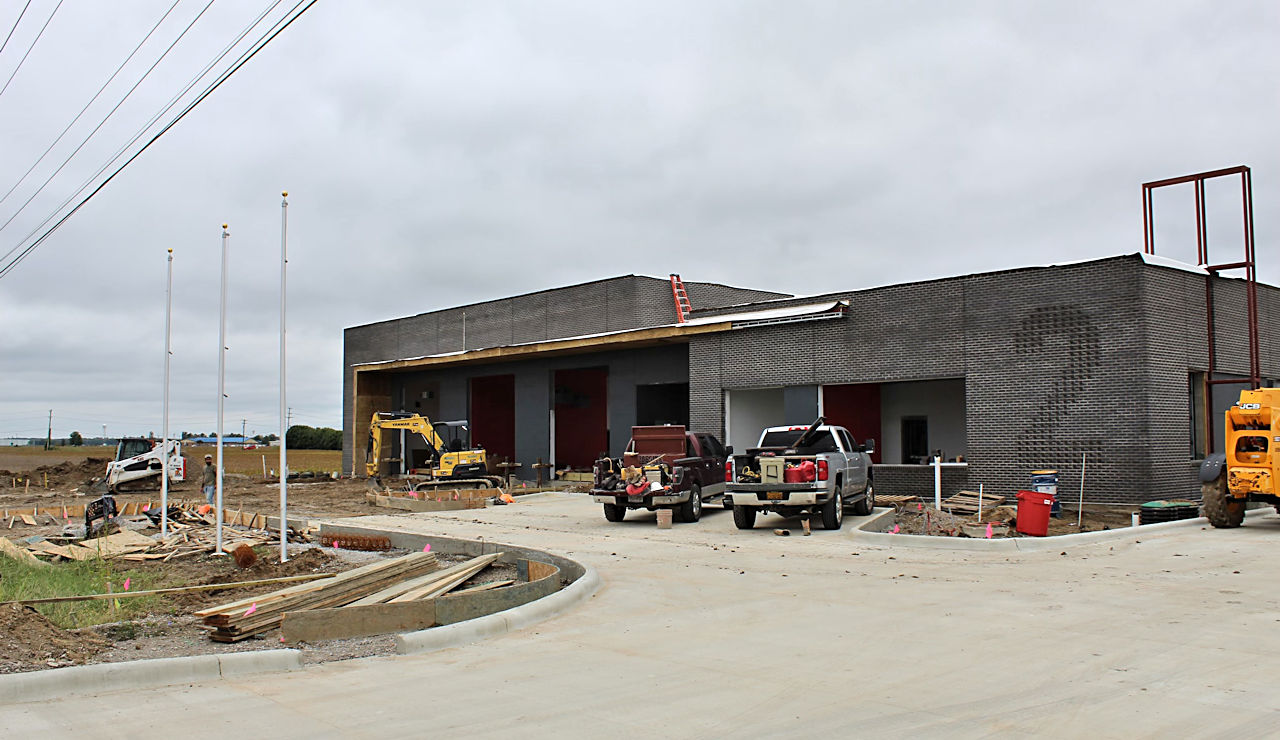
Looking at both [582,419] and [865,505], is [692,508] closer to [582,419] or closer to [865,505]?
[865,505]

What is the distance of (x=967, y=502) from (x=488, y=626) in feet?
49.4

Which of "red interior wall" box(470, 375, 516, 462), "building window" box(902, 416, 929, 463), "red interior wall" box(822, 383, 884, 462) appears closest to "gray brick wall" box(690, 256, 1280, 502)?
"red interior wall" box(822, 383, 884, 462)

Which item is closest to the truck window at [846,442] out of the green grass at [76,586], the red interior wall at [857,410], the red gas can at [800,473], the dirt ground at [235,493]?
the red gas can at [800,473]

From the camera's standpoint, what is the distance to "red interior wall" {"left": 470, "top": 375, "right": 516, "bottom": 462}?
4403cm

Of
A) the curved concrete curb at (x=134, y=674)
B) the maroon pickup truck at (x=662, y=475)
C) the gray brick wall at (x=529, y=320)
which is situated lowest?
the curved concrete curb at (x=134, y=674)

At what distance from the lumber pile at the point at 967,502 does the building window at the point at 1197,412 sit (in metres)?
4.71

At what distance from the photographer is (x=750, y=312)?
29047 millimetres

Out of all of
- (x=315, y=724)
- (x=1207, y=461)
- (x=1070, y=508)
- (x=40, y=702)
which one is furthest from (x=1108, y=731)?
(x=1070, y=508)

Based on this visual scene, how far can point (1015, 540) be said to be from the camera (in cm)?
1530

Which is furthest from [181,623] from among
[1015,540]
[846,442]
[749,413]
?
[749,413]

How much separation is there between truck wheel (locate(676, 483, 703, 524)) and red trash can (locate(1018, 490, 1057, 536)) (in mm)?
6790

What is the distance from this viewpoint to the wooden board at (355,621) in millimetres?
9508

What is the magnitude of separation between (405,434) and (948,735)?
40.6 m

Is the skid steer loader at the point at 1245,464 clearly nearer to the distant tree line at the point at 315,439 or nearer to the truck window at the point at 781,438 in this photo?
the truck window at the point at 781,438
